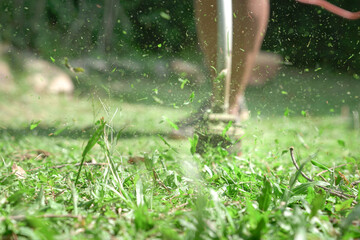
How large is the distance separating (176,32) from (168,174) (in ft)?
2.31

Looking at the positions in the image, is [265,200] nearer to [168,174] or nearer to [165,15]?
[168,174]

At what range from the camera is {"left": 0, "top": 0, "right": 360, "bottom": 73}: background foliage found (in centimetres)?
143

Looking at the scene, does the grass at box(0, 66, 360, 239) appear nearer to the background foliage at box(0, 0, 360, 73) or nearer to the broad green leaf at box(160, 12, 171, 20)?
the background foliage at box(0, 0, 360, 73)

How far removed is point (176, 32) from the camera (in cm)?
145

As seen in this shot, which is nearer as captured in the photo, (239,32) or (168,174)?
(168,174)

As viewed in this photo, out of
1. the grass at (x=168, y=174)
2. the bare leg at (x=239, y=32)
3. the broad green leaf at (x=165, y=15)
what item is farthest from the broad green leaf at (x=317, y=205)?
the broad green leaf at (x=165, y=15)

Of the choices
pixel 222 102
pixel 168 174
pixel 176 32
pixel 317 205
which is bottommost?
pixel 317 205

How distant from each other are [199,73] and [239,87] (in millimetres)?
235

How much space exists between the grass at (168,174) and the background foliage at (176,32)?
0.40ft

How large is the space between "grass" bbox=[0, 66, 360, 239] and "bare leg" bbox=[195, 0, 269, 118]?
0.14 meters

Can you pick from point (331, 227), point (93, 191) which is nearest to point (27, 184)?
point (93, 191)

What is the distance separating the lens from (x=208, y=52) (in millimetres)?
1428

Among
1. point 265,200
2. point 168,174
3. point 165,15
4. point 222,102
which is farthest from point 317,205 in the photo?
point 165,15

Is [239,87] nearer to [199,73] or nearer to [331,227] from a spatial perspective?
[199,73]
